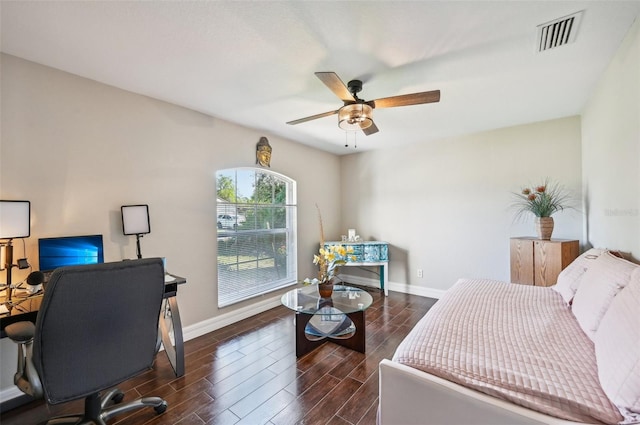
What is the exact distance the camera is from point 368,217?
16.4 ft

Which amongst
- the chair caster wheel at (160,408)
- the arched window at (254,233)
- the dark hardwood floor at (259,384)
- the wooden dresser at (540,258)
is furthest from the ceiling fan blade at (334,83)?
the wooden dresser at (540,258)

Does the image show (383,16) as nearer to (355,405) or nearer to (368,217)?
(355,405)

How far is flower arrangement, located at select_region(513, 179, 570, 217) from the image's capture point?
117 inches

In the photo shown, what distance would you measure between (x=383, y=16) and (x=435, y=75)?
2.95 feet

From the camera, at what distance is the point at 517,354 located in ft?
4.33

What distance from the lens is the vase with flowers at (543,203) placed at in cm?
294

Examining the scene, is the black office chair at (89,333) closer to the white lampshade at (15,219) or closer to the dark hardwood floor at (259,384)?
the dark hardwood floor at (259,384)

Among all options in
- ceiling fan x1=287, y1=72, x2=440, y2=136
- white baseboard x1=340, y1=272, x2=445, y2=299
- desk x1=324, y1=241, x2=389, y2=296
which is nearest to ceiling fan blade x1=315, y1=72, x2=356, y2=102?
ceiling fan x1=287, y1=72, x2=440, y2=136

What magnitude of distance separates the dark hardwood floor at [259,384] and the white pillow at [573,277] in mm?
1477

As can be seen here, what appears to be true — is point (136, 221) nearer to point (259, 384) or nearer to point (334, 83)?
point (259, 384)

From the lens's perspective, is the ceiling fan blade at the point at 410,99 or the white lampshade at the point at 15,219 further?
the ceiling fan blade at the point at 410,99

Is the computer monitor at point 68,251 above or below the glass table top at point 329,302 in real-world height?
above

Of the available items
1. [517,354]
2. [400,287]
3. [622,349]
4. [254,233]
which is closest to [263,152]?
[254,233]

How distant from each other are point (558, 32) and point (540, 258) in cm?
217
